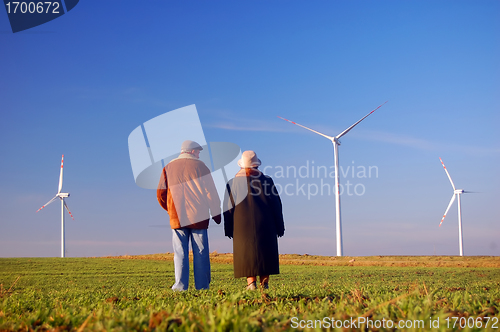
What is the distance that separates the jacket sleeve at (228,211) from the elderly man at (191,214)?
0.13m

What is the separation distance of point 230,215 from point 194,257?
0.88 metres

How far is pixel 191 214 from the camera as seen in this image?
7277 mm

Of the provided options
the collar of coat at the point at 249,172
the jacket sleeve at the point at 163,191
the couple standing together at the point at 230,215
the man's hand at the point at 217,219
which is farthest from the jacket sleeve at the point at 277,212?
the jacket sleeve at the point at 163,191

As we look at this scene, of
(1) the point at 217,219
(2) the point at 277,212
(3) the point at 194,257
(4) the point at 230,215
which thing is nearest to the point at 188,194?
(1) the point at 217,219

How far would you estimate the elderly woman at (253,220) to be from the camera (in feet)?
23.1

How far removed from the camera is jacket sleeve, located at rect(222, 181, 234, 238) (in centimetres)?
725

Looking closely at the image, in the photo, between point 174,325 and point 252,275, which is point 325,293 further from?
point 174,325

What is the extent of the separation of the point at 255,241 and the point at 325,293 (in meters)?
1.74

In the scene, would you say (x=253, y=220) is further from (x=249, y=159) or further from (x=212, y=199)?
(x=249, y=159)

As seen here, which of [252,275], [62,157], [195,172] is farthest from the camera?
[62,157]

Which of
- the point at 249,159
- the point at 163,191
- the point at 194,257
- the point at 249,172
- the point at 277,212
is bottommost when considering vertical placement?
the point at 194,257

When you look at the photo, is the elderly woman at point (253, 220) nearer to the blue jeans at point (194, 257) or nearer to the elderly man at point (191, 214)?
the elderly man at point (191, 214)

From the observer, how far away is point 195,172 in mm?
7488

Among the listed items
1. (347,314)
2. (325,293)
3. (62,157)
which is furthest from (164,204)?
(62,157)
